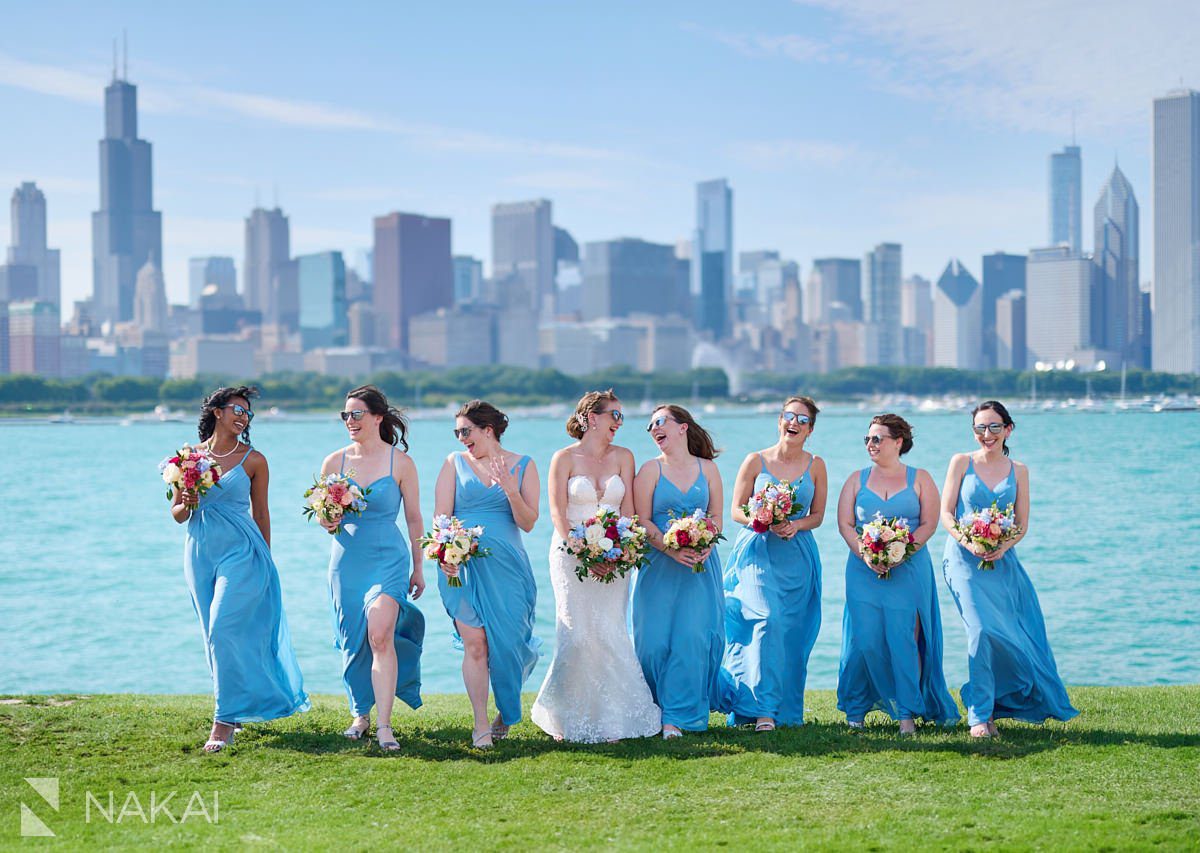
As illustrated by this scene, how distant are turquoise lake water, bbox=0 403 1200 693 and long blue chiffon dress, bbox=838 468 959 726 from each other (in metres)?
10.8

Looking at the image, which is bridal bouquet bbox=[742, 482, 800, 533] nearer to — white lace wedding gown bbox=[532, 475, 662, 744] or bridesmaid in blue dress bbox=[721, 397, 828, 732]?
bridesmaid in blue dress bbox=[721, 397, 828, 732]

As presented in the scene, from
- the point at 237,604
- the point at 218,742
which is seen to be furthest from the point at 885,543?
the point at 218,742

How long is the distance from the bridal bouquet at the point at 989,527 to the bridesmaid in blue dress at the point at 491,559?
10.1 feet

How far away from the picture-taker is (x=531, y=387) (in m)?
176

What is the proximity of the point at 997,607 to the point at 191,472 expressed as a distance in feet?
19.1

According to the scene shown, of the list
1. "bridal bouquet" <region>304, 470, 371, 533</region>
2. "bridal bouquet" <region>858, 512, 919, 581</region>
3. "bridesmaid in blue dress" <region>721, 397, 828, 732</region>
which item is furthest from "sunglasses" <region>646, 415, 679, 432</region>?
"bridal bouquet" <region>304, 470, 371, 533</region>

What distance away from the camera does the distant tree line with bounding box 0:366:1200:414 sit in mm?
159250

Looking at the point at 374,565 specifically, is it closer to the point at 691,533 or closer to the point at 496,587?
the point at 496,587

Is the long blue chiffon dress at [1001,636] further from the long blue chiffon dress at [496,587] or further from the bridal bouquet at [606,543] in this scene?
the long blue chiffon dress at [496,587]

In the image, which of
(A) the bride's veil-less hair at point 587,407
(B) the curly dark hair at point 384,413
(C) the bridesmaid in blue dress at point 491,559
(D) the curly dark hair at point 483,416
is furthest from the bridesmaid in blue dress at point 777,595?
(B) the curly dark hair at point 384,413

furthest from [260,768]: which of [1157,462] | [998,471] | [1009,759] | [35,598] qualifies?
[1157,462]

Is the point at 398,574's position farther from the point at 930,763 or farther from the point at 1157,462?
the point at 1157,462

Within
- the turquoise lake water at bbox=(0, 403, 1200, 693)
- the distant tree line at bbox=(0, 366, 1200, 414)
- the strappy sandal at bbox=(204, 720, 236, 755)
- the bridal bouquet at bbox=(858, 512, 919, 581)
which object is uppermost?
the distant tree line at bbox=(0, 366, 1200, 414)

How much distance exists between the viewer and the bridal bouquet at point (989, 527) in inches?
357
